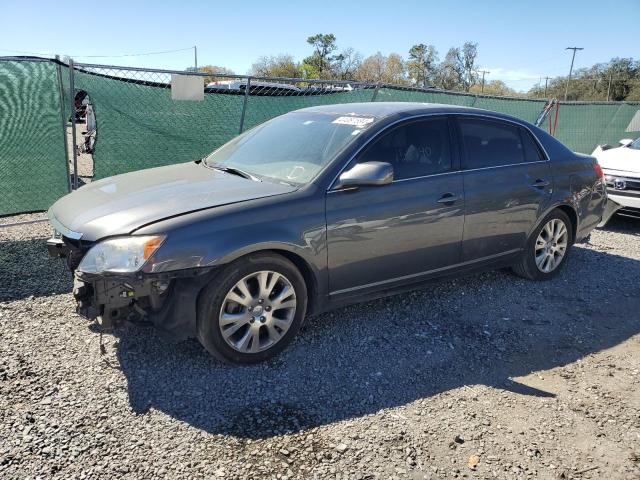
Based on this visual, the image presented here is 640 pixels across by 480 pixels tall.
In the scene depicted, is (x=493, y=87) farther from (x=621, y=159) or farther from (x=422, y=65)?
(x=621, y=159)

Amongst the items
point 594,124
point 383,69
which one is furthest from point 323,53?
point 594,124

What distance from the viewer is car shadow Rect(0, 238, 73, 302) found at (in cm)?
463

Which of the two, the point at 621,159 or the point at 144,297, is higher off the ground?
the point at 621,159

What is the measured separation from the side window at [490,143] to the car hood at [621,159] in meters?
3.74

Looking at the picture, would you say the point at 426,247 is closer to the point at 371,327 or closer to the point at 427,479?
the point at 371,327

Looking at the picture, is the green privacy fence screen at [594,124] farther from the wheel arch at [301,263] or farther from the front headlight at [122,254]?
the front headlight at [122,254]

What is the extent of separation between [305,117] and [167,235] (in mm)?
1943

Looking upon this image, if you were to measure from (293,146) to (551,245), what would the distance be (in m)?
2.90

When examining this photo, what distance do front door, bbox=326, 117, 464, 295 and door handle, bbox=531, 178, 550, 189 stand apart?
102 centimetres

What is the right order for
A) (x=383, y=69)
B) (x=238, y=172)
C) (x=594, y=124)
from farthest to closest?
(x=383, y=69) → (x=594, y=124) → (x=238, y=172)

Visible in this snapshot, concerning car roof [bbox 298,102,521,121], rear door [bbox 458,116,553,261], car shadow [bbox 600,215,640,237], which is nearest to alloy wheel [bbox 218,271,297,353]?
car roof [bbox 298,102,521,121]

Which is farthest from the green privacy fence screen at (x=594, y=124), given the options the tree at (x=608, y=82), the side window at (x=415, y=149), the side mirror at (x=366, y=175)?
the tree at (x=608, y=82)

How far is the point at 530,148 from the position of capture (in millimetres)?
5043

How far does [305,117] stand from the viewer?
456 cm
